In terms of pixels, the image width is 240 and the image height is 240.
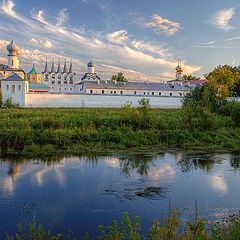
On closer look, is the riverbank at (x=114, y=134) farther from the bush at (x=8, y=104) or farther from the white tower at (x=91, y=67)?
the white tower at (x=91, y=67)

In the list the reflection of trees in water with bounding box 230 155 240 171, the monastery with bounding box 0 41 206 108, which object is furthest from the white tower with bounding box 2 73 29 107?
the reflection of trees in water with bounding box 230 155 240 171

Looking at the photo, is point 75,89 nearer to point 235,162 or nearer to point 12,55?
point 12,55

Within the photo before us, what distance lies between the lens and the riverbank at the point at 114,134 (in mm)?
15250

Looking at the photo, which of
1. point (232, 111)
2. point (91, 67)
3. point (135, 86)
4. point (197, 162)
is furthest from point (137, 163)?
point (91, 67)

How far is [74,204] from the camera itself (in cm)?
789

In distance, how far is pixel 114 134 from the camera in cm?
1680

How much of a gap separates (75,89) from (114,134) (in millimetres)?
33144

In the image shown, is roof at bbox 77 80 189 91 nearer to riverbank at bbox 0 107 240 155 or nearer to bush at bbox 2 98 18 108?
bush at bbox 2 98 18 108

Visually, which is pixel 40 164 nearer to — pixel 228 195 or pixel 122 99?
pixel 228 195

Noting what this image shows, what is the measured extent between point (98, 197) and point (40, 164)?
14.1 feet

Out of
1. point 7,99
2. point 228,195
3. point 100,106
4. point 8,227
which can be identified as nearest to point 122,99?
point 100,106

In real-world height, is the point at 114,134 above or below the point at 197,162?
above

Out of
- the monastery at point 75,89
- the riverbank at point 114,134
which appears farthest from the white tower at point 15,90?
the riverbank at point 114,134

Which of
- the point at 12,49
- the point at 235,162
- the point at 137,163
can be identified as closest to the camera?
the point at 137,163
